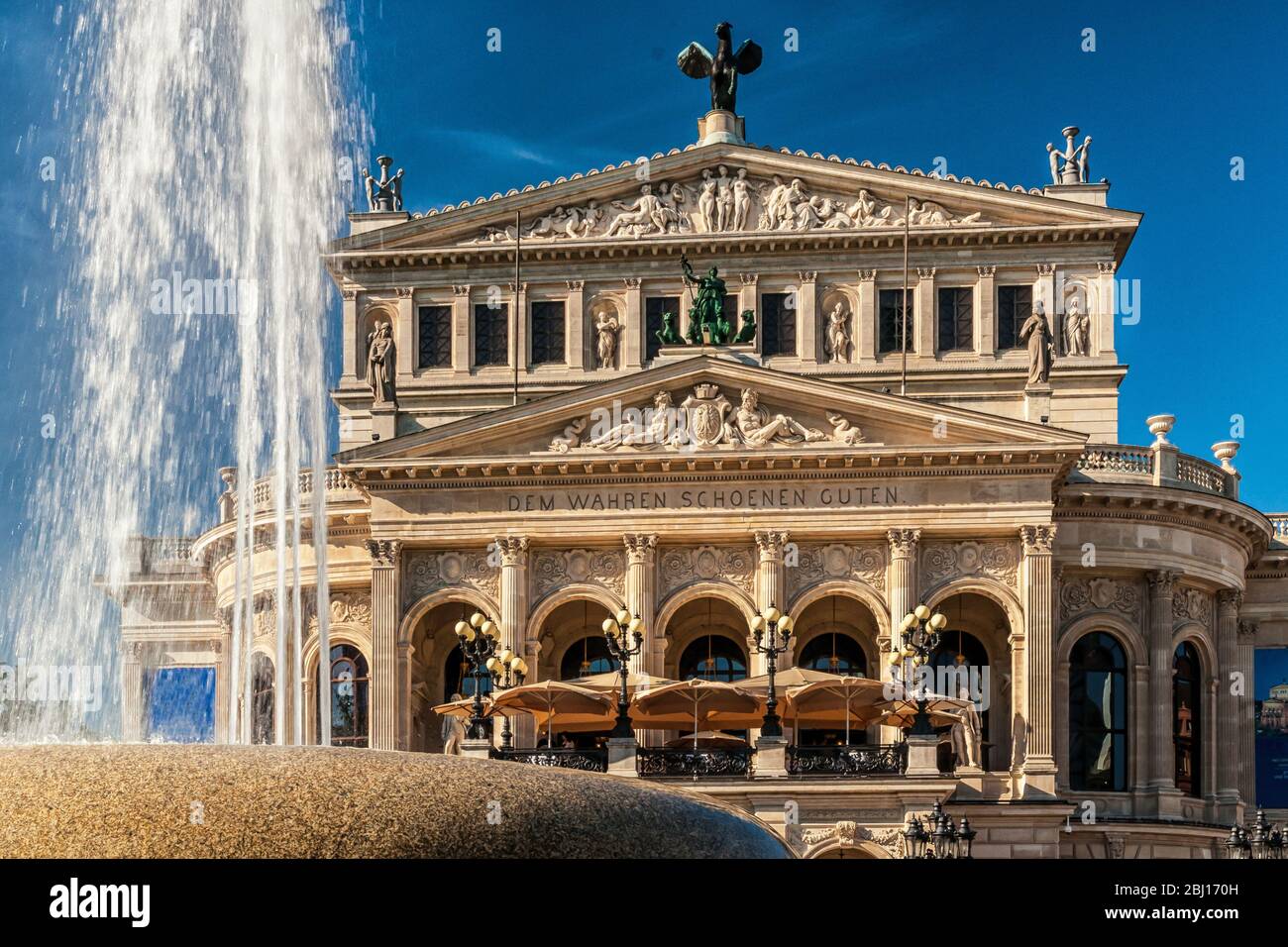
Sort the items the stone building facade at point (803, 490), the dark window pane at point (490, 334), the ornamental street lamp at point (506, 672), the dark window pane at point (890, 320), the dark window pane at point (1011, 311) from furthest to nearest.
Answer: the dark window pane at point (490, 334) < the dark window pane at point (890, 320) < the dark window pane at point (1011, 311) < the stone building facade at point (803, 490) < the ornamental street lamp at point (506, 672)

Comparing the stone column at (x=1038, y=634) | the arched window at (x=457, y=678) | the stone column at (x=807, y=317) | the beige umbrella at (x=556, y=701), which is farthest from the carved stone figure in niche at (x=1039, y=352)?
the arched window at (x=457, y=678)

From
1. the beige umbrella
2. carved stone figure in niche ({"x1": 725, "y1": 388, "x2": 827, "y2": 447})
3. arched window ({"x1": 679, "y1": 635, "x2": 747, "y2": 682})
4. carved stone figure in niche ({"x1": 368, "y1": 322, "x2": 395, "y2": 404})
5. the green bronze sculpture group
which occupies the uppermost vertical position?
the green bronze sculpture group

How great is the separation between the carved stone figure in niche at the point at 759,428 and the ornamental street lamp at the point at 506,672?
23.9 ft

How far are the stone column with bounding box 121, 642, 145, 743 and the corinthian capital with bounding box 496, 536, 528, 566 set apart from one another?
1332 cm

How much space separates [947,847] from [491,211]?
28.7 m

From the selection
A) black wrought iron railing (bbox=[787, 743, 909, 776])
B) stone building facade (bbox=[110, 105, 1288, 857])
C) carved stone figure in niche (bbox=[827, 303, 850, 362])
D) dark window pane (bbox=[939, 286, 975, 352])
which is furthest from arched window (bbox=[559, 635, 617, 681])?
dark window pane (bbox=[939, 286, 975, 352])

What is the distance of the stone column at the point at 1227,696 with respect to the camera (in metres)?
51.3

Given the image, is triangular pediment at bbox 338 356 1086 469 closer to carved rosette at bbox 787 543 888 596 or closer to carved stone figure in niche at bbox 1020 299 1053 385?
carved rosette at bbox 787 543 888 596

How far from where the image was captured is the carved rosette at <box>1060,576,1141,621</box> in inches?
1955

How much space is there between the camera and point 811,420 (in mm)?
46969

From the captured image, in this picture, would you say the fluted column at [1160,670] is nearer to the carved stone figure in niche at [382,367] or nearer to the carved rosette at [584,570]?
the carved rosette at [584,570]

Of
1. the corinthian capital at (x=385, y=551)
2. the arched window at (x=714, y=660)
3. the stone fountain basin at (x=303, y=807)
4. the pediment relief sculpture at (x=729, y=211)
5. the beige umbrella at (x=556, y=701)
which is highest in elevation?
the pediment relief sculpture at (x=729, y=211)
